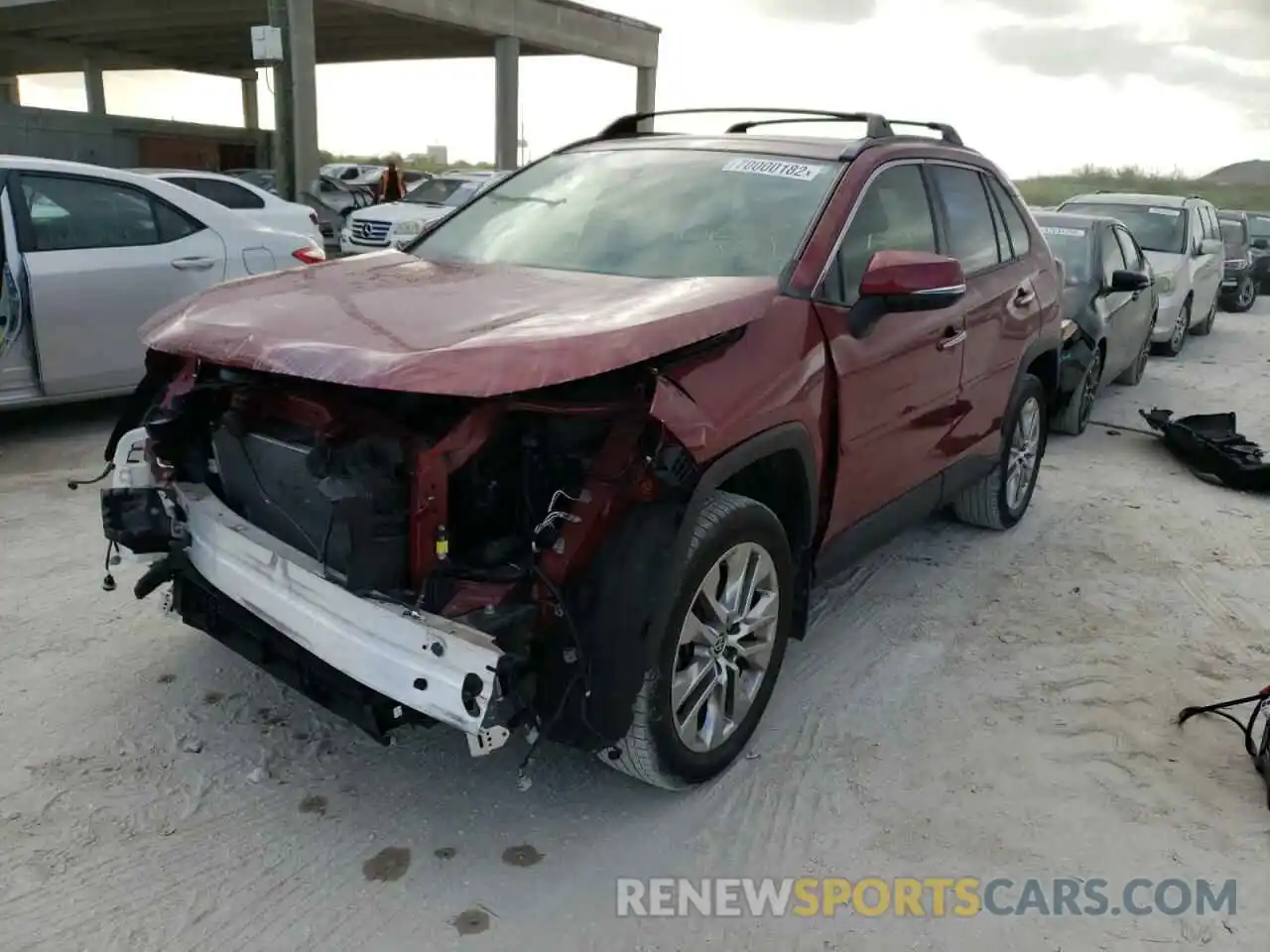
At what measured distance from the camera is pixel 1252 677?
406 centimetres

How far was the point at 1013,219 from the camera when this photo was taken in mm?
5137

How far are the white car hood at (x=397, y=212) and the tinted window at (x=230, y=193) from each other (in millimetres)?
5102

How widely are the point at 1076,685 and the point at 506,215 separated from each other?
2857 millimetres

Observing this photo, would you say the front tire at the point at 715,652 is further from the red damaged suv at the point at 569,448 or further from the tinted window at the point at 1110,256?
the tinted window at the point at 1110,256

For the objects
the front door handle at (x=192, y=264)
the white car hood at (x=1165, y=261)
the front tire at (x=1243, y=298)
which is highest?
the front door handle at (x=192, y=264)

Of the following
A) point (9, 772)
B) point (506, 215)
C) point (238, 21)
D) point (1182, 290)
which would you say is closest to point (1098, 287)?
point (1182, 290)

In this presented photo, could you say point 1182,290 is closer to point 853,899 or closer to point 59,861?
point 853,899

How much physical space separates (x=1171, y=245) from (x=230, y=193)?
385 inches

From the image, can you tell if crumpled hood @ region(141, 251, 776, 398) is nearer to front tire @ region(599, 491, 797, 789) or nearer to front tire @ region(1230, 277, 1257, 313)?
front tire @ region(599, 491, 797, 789)

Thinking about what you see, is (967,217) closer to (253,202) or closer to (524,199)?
(524,199)

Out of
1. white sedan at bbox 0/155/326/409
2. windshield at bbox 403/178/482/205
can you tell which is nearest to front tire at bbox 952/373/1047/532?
white sedan at bbox 0/155/326/409

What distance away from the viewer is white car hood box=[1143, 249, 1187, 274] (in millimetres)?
11141

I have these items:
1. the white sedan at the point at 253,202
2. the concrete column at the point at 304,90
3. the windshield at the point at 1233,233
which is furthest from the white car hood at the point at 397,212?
the windshield at the point at 1233,233

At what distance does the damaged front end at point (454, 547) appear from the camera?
2.54 metres
